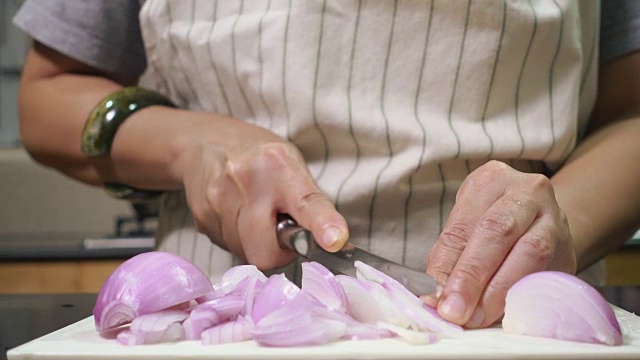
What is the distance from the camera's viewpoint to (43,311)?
2.60 feet

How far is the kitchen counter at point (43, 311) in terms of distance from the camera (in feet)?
2.15

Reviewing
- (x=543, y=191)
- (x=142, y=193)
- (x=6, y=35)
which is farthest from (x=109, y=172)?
(x=6, y=35)

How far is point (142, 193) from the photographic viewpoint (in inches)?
38.2

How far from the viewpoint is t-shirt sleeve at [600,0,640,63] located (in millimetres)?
960

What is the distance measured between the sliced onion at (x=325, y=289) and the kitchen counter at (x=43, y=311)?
221mm

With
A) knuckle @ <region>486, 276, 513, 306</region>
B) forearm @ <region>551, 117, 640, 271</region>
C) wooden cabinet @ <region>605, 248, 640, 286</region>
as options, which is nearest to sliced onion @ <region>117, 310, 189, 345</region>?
knuckle @ <region>486, 276, 513, 306</region>

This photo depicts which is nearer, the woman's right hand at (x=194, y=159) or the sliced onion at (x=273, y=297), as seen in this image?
the sliced onion at (x=273, y=297)

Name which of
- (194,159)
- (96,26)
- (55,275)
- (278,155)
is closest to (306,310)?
(278,155)

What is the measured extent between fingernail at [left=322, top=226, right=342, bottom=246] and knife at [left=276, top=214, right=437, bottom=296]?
0.05 metres

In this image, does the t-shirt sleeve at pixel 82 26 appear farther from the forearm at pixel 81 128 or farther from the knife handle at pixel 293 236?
the knife handle at pixel 293 236

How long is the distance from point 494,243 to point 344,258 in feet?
0.48

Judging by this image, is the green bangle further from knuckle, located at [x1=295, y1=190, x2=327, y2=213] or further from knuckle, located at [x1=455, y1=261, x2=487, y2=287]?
knuckle, located at [x1=455, y1=261, x2=487, y2=287]

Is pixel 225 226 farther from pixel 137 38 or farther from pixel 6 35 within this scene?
pixel 6 35

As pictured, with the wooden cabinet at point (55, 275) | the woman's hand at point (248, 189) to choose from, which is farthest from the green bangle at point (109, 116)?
the wooden cabinet at point (55, 275)
